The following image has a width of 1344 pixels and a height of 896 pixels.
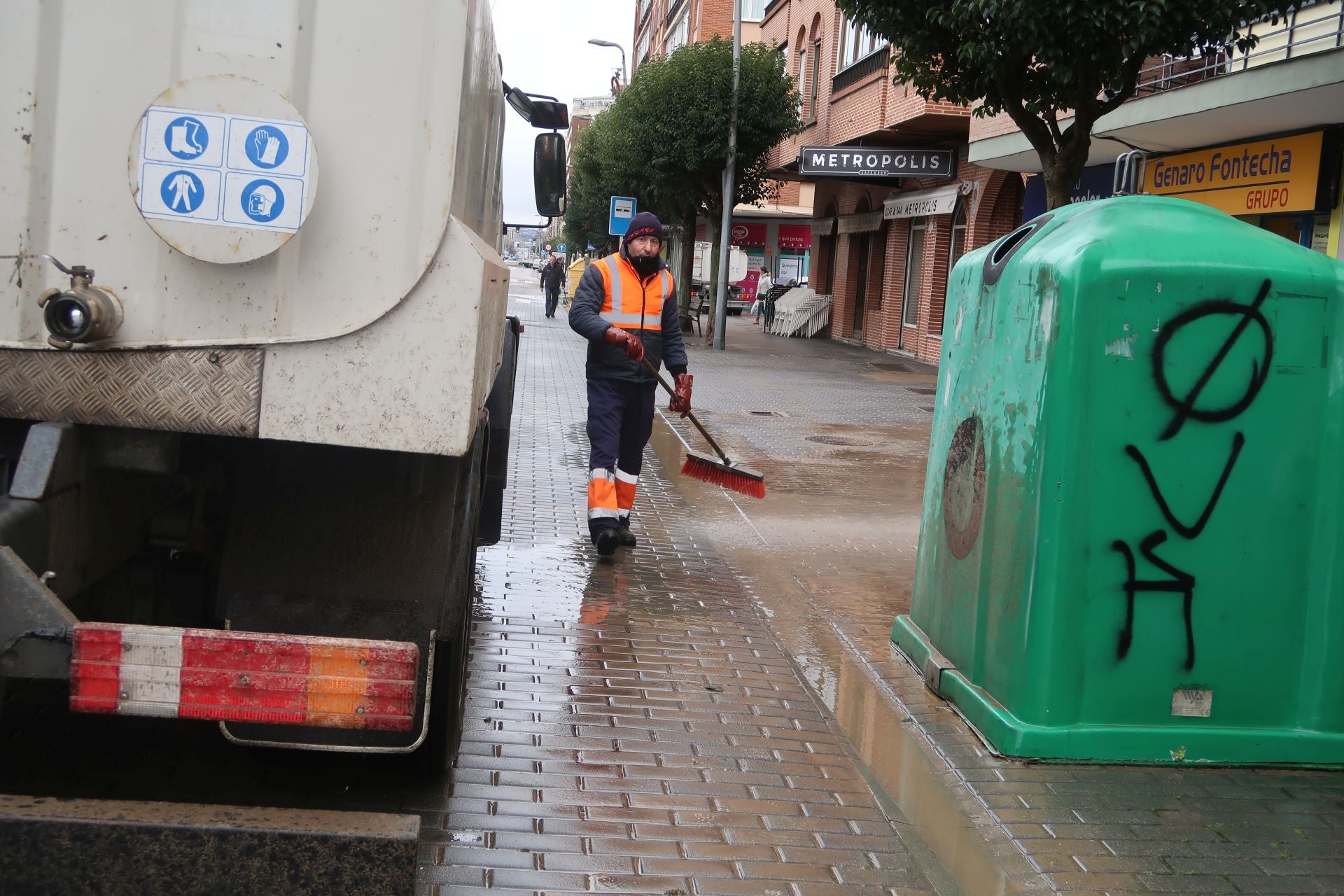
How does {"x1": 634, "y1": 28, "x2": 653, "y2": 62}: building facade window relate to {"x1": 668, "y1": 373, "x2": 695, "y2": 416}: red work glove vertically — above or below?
above

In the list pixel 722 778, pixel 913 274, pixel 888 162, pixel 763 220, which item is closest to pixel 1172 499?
pixel 722 778

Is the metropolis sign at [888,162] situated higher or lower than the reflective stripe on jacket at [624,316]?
higher

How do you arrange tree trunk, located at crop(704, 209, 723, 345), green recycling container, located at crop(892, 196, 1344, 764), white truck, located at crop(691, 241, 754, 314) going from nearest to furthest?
green recycling container, located at crop(892, 196, 1344, 764) < tree trunk, located at crop(704, 209, 723, 345) < white truck, located at crop(691, 241, 754, 314)

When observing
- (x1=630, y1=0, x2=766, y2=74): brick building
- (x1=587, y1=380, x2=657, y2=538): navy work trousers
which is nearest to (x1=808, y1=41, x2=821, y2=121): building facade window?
(x1=630, y1=0, x2=766, y2=74): brick building

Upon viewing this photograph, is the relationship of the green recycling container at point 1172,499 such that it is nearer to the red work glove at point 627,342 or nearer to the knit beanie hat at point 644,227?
the red work glove at point 627,342

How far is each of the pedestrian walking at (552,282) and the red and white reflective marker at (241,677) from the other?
35719 mm

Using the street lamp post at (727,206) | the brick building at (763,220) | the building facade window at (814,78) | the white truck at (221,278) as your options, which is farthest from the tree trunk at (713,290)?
the white truck at (221,278)

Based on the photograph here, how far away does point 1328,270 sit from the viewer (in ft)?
14.7

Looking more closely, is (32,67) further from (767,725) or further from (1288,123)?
(1288,123)

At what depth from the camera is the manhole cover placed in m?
13.5

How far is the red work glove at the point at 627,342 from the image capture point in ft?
23.0

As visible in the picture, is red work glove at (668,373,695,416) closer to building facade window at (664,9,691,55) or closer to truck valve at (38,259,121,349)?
truck valve at (38,259,121,349)

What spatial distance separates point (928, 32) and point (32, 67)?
1047cm

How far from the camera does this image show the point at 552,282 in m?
39.4
